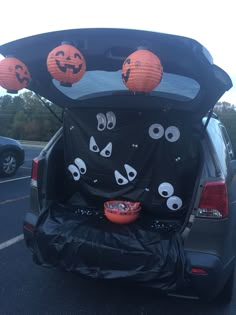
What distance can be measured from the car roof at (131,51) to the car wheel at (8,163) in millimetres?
6530

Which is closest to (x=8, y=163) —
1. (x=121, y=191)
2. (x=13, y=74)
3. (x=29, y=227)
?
(x=29, y=227)

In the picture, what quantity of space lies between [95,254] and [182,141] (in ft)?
3.98

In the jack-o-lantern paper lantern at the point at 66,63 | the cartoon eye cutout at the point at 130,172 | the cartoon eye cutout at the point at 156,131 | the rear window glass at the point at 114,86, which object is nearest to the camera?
the jack-o-lantern paper lantern at the point at 66,63

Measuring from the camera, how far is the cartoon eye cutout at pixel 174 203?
321 centimetres

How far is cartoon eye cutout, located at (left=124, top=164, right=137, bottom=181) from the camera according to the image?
3.43 m

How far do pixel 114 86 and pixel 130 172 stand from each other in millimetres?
810

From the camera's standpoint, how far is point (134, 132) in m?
3.45

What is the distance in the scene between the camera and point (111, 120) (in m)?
3.54

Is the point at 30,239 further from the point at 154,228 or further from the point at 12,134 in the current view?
the point at 12,134

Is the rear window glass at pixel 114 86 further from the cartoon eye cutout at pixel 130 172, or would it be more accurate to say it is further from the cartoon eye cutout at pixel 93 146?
the cartoon eye cutout at pixel 130 172

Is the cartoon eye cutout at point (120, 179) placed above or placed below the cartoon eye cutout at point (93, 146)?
below

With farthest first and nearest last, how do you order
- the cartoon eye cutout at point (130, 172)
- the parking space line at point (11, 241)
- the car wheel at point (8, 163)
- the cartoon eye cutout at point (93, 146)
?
the car wheel at point (8, 163) → the parking space line at point (11, 241) → the cartoon eye cutout at point (93, 146) → the cartoon eye cutout at point (130, 172)

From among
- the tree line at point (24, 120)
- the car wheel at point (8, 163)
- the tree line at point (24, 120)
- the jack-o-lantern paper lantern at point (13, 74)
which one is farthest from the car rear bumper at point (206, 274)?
the tree line at point (24, 120)

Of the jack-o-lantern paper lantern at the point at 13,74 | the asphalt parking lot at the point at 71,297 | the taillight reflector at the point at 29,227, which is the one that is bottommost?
the asphalt parking lot at the point at 71,297
